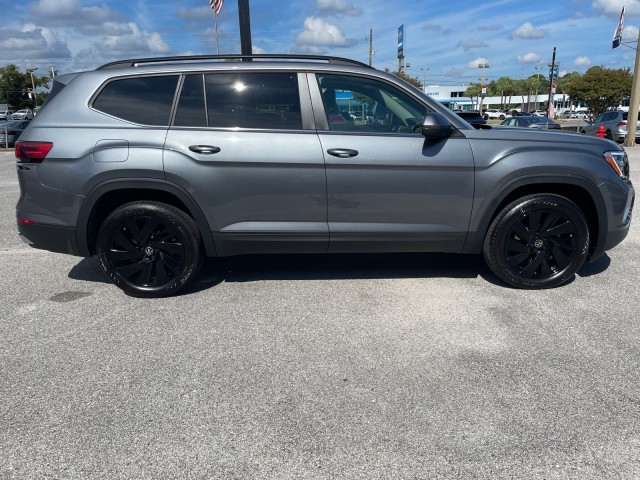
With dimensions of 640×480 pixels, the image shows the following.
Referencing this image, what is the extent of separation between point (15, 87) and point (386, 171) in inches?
3318

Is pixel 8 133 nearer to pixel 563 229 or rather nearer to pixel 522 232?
pixel 522 232

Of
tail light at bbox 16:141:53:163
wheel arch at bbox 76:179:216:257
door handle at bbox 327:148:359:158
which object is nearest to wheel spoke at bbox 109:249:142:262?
wheel arch at bbox 76:179:216:257

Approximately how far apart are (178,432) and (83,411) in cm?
57

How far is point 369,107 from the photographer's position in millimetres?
4012

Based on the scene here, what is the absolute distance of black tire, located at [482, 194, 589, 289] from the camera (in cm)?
393

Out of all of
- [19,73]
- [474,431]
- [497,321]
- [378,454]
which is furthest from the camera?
[19,73]

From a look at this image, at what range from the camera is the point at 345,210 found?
12.7ft

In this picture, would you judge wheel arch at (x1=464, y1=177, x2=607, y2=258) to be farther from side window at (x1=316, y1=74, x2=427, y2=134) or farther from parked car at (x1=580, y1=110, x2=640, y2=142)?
parked car at (x1=580, y1=110, x2=640, y2=142)

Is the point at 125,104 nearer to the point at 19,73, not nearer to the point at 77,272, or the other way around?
the point at 77,272

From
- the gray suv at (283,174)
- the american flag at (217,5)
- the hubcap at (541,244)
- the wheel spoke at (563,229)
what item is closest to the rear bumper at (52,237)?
the gray suv at (283,174)

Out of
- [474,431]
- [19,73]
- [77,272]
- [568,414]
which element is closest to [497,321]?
[568,414]

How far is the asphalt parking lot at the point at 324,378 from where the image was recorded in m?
2.21

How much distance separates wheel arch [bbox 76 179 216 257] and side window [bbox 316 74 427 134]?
1300mm

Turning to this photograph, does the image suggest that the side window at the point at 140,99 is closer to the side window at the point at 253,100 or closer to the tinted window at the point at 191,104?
the tinted window at the point at 191,104
